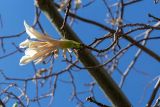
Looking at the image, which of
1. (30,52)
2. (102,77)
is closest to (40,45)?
(30,52)

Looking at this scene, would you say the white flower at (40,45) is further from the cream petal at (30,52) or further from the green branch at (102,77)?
the green branch at (102,77)

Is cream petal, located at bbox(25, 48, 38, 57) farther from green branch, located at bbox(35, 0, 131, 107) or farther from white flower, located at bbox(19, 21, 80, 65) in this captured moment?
green branch, located at bbox(35, 0, 131, 107)

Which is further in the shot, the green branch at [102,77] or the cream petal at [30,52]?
the green branch at [102,77]

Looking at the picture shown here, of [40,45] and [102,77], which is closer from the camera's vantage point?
[40,45]

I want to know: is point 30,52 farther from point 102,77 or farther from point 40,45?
point 102,77

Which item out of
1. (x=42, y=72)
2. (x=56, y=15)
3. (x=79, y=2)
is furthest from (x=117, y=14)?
(x=56, y=15)

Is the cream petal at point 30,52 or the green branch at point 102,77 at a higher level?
the green branch at point 102,77

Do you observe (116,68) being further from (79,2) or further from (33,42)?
(33,42)

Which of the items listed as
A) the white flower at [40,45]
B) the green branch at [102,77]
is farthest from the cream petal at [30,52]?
the green branch at [102,77]
